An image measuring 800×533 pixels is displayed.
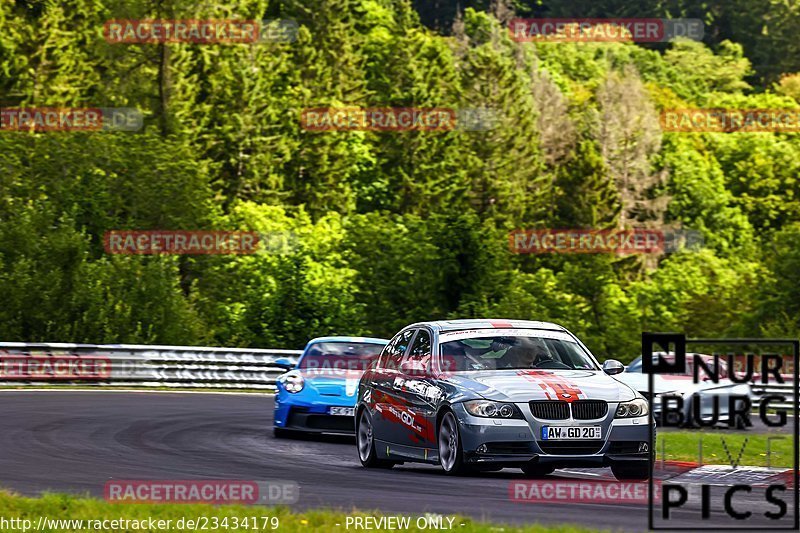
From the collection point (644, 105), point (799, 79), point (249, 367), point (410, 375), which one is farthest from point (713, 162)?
point (410, 375)

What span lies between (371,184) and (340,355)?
67793mm

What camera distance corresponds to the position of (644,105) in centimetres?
9906

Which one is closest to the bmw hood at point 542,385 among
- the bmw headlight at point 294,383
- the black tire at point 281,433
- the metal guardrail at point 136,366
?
the bmw headlight at point 294,383

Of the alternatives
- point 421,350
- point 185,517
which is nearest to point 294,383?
point 421,350

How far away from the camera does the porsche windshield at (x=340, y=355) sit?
22812mm

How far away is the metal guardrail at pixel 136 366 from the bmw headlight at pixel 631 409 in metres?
23.5

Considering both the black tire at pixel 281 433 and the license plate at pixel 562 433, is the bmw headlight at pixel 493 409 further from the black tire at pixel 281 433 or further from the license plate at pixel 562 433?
the black tire at pixel 281 433

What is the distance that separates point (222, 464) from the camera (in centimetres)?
1617

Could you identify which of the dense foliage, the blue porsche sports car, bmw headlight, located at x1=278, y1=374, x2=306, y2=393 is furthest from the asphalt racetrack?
the dense foliage

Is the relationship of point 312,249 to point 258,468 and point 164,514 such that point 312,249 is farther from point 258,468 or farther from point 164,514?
point 164,514

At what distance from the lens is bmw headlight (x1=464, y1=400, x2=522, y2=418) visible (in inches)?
555

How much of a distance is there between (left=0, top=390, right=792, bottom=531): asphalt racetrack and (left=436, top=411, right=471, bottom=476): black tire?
137mm

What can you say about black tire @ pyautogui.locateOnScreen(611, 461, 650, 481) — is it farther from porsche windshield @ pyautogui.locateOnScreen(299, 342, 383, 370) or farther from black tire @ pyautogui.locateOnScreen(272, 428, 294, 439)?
porsche windshield @ pyautogui.locateOnScreen(299, 342, 383, 370)

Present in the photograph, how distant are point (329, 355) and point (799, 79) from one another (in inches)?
3922
